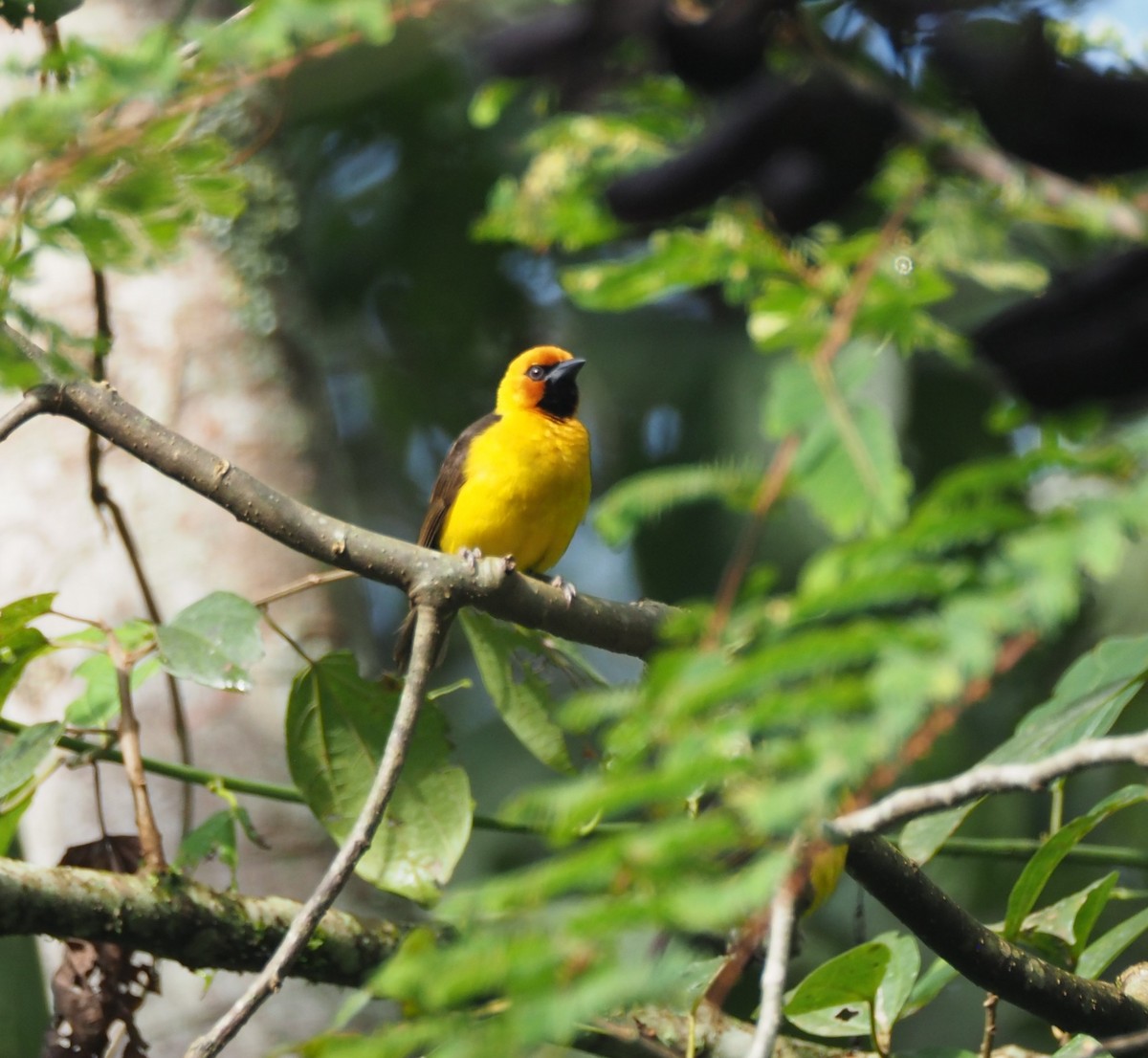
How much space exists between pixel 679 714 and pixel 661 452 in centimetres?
589

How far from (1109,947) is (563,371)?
3.26 meters

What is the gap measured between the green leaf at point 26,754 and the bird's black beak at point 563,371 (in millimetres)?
3095

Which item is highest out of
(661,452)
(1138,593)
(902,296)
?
(661,452)

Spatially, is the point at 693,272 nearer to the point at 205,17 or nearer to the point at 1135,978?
the point at 1135,978

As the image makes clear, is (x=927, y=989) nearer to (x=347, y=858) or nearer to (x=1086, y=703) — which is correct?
(x=1086, y=703)

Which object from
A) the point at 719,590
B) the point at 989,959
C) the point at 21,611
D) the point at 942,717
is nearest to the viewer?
the point at 942,717

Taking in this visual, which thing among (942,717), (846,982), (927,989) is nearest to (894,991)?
(927,989)

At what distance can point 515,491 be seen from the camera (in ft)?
15.7

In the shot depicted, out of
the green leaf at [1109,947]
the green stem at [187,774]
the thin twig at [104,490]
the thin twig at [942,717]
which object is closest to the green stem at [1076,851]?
the green leaf at [1109,947]

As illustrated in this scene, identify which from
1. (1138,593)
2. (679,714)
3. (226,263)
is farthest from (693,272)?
(1138,593)

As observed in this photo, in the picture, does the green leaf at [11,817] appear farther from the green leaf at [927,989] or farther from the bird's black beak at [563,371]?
the bird's black beak at [563,371]

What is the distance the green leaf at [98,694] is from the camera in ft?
9.41

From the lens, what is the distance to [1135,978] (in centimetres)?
299

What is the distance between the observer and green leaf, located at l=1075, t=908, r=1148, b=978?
8.84ft
